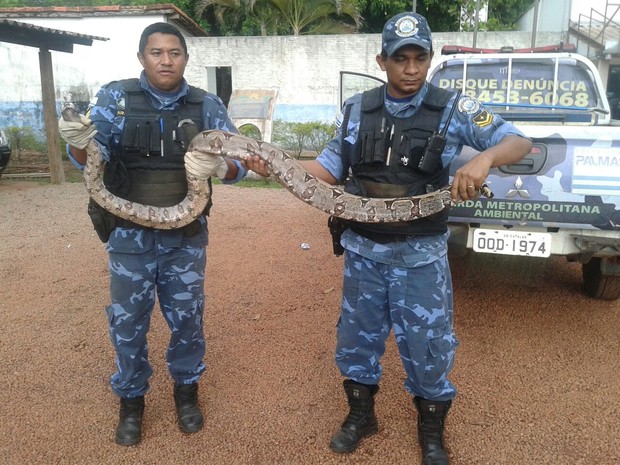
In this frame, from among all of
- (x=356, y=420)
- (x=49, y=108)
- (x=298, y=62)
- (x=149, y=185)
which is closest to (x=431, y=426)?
(x=356, y=420)

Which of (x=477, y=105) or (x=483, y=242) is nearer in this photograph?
(x=477, y=105)

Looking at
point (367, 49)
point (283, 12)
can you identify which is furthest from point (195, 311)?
point (283, 12)

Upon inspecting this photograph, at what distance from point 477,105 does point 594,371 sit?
7.23 feet

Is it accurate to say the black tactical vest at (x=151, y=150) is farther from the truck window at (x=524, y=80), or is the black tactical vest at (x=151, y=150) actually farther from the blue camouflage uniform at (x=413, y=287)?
the truck window at (x=524, y=80)

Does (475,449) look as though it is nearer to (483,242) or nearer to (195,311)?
(483,242)

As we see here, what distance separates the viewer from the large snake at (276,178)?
2697 millimetres

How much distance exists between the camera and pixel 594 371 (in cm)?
362

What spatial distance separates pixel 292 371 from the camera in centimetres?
369

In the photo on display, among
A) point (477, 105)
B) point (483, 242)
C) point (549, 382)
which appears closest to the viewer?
point (477, 105)

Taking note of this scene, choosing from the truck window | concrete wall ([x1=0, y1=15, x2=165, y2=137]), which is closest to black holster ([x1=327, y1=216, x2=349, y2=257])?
the truck window

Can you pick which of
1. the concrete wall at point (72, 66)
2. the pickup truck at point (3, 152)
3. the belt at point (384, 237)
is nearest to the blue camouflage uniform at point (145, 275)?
the belt at point (384, 237)

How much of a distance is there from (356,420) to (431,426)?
16.5 inches

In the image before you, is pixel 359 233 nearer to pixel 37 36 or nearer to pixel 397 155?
pixel 397 155

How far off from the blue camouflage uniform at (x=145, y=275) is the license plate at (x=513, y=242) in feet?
6.18
